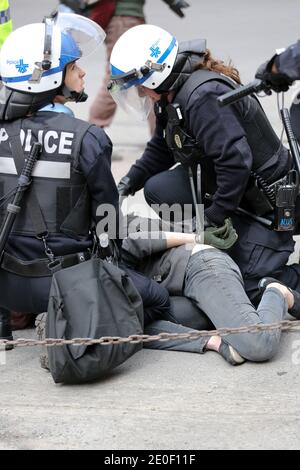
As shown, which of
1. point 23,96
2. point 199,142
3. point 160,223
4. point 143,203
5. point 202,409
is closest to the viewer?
point 202,409

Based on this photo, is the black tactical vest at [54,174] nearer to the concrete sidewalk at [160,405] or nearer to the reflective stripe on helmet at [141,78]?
the reflective stripe on helmet at [141,78]

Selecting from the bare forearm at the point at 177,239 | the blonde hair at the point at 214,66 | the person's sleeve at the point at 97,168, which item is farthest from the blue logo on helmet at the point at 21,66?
the bare forearm at the point at 177,239

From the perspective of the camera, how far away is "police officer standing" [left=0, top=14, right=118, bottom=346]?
3.85 m

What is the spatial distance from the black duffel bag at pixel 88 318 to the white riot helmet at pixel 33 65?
0.72 metres

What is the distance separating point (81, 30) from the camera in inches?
172

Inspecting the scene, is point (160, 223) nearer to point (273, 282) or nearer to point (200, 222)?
point (200, 222)

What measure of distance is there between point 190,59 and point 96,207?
2.95 ft

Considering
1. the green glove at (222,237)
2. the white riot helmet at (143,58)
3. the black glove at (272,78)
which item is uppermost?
the black glove at (272,78)

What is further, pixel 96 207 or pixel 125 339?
pixel 96 207

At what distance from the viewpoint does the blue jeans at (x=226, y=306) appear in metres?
3.89

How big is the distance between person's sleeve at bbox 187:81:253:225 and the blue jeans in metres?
0.32

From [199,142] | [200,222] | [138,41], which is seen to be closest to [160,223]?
[200,222]

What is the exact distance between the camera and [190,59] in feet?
14.3

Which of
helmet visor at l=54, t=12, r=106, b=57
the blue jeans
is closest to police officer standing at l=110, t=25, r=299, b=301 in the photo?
helmet visor at l=54, t=12, r=106, b=57
